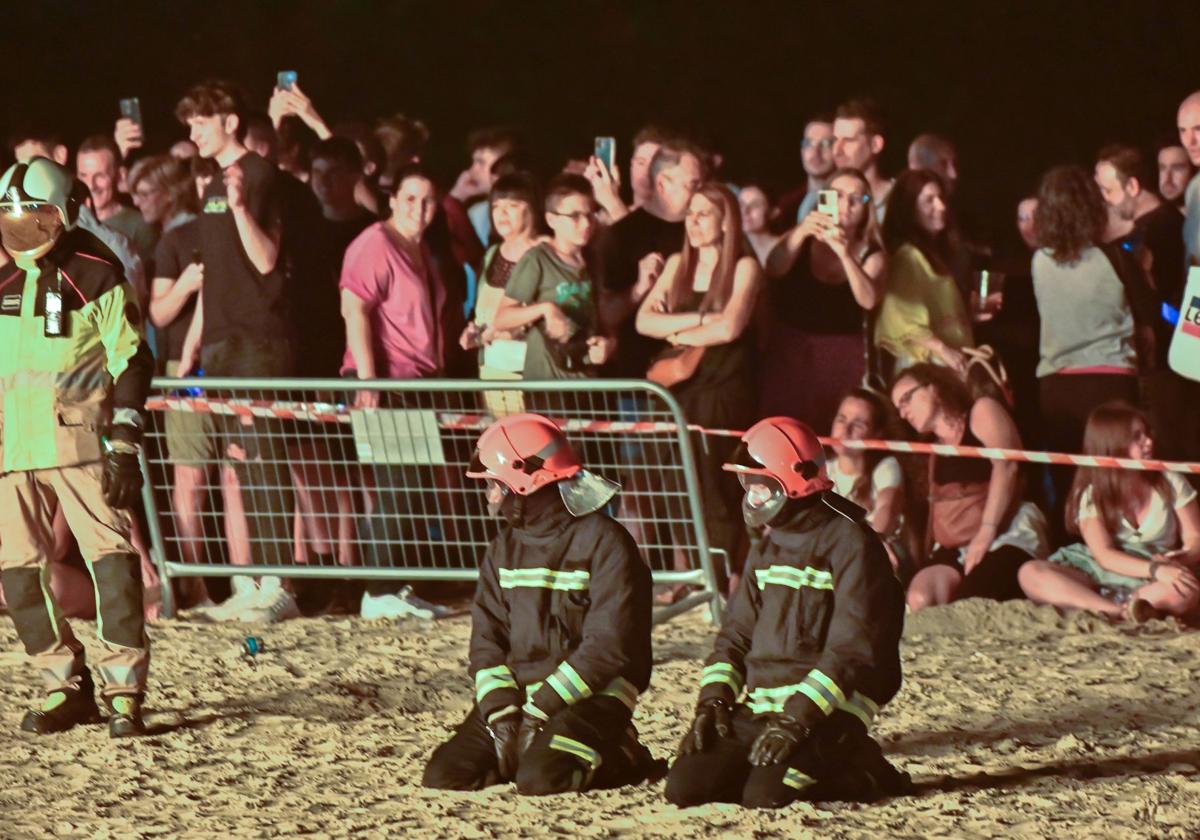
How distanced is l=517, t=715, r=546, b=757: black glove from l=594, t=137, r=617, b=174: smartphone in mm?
4487

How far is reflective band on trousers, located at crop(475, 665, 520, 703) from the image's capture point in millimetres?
6801

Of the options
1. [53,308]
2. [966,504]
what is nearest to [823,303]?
[966,504]

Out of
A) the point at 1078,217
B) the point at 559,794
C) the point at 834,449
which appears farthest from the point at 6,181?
the point at 1078,217

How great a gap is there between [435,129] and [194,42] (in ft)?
5.45

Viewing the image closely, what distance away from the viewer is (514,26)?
468 inches

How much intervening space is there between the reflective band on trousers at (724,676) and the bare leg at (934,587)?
3251 mm

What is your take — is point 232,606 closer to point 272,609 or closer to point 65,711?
point 272,609

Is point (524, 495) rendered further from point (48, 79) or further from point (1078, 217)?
point (48, 79)

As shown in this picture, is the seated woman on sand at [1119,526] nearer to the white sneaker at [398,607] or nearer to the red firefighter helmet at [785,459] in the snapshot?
the white sneaker at [398,607]

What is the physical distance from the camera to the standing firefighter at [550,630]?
6.66 m

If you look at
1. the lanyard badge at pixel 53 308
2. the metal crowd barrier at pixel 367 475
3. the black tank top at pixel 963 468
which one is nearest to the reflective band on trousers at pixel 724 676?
the lanyard badge at pixel 53 308

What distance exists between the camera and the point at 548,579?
682cm

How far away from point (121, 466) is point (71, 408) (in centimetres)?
35

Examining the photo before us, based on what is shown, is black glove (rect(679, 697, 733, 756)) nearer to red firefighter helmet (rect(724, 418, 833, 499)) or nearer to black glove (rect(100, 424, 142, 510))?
red firefighter helmet (rect(724, 418, 833, 499))
